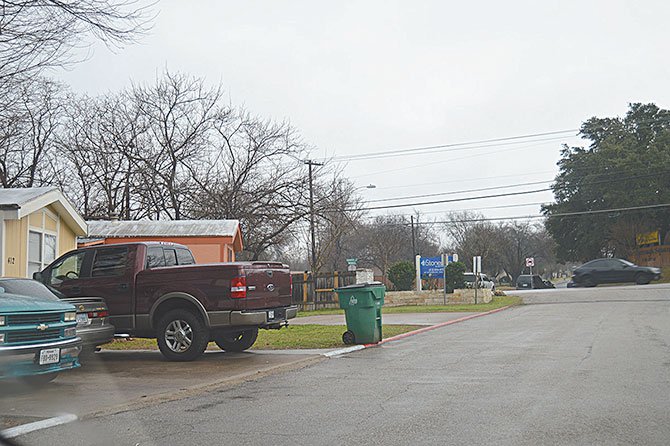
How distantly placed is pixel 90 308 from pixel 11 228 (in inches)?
196

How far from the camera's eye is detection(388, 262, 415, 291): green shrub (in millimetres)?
38219

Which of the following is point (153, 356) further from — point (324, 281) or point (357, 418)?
point (324, 281)

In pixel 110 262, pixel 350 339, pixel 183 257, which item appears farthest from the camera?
pixel 350 339

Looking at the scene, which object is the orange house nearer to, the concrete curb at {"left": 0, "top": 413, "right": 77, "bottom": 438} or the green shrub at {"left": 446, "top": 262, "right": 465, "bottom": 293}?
the green shrub at {"left": 446, "top": 262, "right": 465, "bottom": 293}

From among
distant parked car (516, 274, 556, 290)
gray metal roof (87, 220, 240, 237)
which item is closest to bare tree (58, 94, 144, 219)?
gray metal roof (87, 220, 240, 237)

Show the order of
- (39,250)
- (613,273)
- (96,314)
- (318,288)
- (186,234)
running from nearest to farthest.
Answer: (96,314), (39,250), (186,234), (318,288), (613,273)

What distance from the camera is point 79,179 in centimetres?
3669

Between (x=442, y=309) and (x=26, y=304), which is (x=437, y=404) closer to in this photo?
(x=26, y=304)

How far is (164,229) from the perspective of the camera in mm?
26781

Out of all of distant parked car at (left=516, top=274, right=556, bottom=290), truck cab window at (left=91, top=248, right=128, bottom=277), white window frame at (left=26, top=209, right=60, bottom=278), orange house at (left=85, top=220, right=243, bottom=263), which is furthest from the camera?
distant parked car at (left=516, top=274, right=556, bottom=290)

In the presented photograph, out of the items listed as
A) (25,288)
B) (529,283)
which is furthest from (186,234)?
(529,283)

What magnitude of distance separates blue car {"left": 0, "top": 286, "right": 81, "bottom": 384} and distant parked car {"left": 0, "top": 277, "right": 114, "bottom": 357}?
2.39ft

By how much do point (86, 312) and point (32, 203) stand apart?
514cm

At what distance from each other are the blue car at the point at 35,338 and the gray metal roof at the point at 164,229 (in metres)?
16.1
